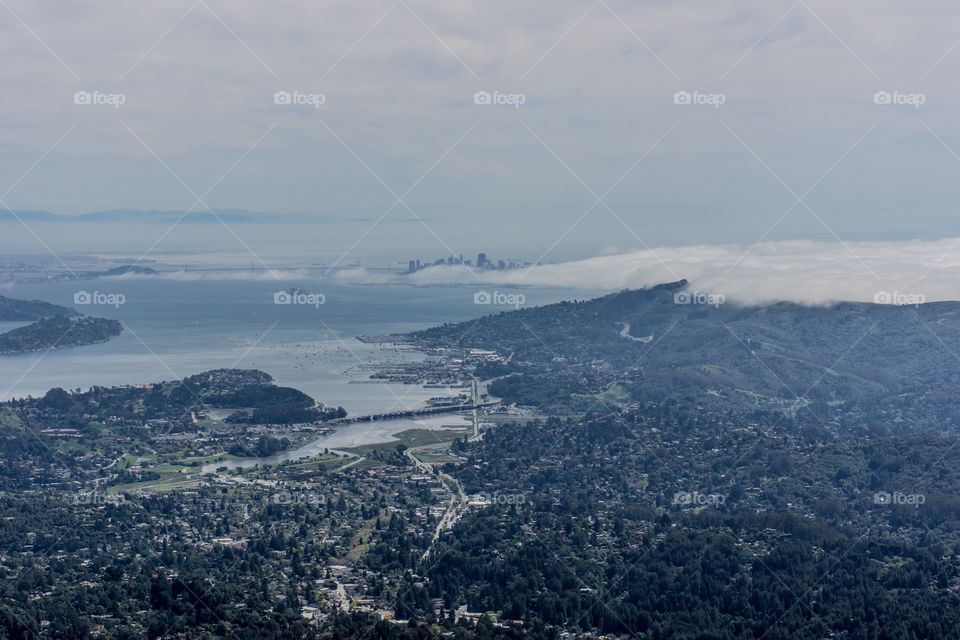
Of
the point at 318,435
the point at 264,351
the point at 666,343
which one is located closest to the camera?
the point at 318,435

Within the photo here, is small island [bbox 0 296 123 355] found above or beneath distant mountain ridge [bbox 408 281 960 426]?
above

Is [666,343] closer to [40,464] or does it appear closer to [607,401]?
[607,401]

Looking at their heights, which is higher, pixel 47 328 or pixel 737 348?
pixel 47 328

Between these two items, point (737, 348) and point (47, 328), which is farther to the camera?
point (47, 328)

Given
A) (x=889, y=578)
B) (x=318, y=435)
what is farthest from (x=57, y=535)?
(x=889, y=578)

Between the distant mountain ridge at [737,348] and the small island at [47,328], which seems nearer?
the distant mountain ridge at [737,348]

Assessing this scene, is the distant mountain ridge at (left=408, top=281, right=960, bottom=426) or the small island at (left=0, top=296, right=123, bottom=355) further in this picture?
the small island at (left=0, top=296, right=123, bottom=355)

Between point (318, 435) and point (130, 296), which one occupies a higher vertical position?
point (130, 296)

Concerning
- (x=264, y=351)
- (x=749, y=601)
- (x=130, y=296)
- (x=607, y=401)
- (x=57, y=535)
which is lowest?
(x=749, y=601)

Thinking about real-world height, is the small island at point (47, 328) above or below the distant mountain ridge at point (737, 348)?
above

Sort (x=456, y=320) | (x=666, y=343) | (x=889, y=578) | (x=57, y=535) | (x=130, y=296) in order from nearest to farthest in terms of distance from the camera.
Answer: (x=889, y=578)
(x=57, y=535)
(x=666, y=343)
(x=456, y=320)
(x=130, y=296)

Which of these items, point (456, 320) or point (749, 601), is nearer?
point (749, 601)
